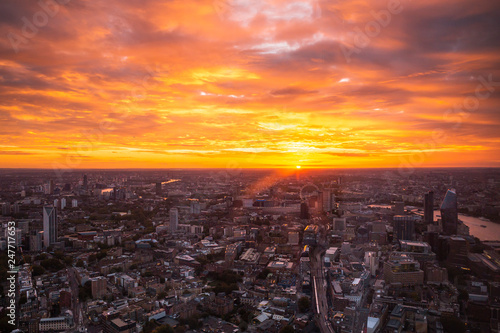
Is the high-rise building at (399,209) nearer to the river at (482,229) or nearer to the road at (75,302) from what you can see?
the river at (482,229)

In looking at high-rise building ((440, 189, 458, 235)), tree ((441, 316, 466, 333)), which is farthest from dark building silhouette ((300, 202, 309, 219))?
tree ((441, 316, 466, 333))

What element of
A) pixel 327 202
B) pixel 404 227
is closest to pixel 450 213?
pixel 404 227

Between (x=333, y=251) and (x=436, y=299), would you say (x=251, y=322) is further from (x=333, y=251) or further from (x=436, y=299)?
(x=333, y=251)

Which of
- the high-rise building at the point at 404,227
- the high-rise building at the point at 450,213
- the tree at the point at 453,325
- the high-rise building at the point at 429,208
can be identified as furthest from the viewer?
the high-rise building at the point at 429,208

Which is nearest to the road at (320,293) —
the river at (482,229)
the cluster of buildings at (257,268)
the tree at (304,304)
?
the cluster of buildings at (257,268)

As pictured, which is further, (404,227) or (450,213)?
(404,227)

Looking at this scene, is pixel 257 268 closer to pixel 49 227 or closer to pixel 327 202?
pixel 49 227

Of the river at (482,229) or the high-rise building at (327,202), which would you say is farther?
the high-rise building at (327,202)
